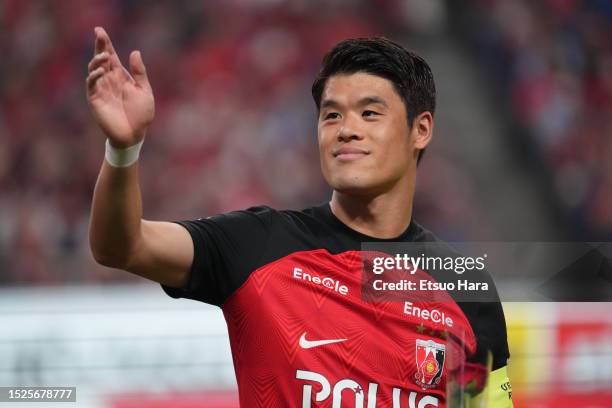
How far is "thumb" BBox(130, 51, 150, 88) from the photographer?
2.61 meters

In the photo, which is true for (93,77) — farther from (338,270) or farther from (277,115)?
(277,115)

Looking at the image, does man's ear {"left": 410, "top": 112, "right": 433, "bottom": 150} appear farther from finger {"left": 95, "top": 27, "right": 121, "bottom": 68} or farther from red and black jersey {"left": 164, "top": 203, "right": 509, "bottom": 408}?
finger {"left": 95, "top": 27, "right": 121, "bottom": 68}

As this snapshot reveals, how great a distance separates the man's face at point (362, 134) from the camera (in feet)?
10.8

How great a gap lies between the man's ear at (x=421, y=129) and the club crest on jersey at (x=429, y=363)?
2.38 feet

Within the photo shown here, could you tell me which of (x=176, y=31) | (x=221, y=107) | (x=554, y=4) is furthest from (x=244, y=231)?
(x=554, y=4)

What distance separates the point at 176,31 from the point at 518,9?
11.8ft

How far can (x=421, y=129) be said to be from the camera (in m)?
3.62

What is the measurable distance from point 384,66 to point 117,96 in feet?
3.69

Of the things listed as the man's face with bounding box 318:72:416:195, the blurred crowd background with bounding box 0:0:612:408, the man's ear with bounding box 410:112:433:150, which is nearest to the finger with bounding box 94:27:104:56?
the man's face with bounding box 318:72:416:195

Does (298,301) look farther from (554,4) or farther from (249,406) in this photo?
(554,4)

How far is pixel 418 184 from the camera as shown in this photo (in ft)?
29.8

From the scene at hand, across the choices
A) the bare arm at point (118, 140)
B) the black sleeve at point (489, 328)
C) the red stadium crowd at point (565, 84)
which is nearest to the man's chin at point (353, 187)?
the black sleeve at point (489, 328)

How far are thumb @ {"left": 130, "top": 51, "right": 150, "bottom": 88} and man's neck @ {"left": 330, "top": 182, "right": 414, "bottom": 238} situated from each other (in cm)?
98

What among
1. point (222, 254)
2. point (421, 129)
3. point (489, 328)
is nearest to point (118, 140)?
point (222, 254)
